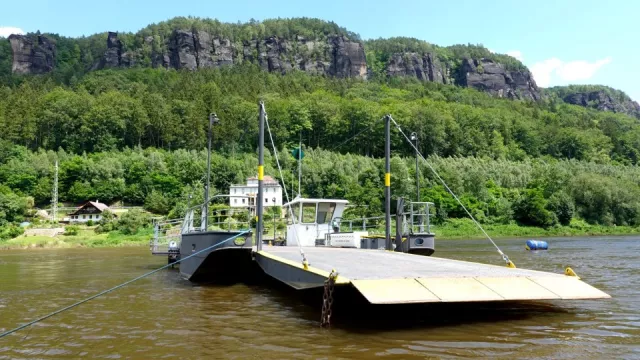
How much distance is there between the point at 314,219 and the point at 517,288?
1196 cm

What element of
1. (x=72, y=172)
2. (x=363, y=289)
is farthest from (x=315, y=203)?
(x=72, y=172)

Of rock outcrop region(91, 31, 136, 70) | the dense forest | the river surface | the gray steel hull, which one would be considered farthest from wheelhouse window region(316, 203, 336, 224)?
rock outcrop region(91, 31, 136, 70)

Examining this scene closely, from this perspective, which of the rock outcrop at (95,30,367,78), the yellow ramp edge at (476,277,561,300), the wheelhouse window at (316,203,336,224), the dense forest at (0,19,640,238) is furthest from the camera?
the rock outcrop at (95,30,367,78)

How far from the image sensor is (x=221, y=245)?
14109 mm

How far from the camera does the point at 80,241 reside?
47688 millimetres

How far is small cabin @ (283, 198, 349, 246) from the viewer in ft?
64.3

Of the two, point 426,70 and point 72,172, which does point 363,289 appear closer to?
point 72,172

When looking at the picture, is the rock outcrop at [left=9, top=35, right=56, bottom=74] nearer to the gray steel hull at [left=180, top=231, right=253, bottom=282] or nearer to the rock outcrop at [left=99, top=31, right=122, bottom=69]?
the rock outcrop at [left=99, top=31, right=122, bottom=69]

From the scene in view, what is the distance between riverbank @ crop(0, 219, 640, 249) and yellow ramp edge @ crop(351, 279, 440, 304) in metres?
43.4

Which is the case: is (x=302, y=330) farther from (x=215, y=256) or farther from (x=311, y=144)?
(x=311, y=144)

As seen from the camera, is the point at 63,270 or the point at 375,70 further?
the point at 375,70

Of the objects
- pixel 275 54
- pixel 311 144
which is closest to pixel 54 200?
pixel 311 144

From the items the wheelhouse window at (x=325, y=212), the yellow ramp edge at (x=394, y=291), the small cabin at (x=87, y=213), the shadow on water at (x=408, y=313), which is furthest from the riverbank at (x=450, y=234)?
the yellow ramp edge at (x=394, y=291)

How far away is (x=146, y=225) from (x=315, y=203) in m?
41.8
